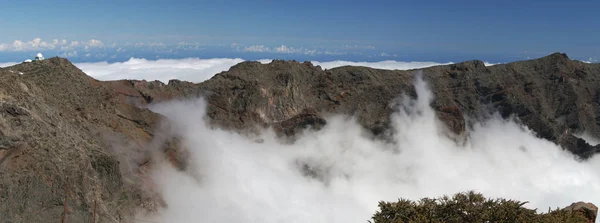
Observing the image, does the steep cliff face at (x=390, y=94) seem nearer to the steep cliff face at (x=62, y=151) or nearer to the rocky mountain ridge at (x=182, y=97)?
the rocky mountain ridge at (x=182, y=97)

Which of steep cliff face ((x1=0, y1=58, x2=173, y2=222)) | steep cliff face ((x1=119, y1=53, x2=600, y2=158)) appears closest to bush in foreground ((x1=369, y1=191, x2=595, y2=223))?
steep cliff face ((x1=0, y1=58, x2=173, y2=222))

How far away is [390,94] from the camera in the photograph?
499 ft

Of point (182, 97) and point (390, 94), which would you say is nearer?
point (182, 97)

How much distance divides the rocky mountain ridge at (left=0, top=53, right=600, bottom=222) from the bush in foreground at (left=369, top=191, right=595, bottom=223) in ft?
82.0

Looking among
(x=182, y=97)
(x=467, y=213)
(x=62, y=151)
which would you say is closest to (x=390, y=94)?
(x=182, y=97)

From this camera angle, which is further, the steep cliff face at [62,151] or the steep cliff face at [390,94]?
the steep cliff face at [390,94]

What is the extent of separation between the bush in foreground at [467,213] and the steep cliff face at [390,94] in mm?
73841

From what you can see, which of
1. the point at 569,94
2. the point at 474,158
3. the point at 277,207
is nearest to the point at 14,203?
the point at 277,207

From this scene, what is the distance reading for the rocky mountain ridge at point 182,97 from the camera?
4572cm

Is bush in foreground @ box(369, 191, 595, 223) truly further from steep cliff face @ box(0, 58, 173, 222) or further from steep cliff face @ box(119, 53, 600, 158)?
steep cliff face @ box(119, 53, 600, 158)

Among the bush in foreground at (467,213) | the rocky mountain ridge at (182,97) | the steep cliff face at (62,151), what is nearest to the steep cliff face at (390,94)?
the rocky mountain ridge at (182,97)

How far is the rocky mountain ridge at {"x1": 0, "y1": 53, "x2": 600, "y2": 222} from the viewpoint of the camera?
1800 inches

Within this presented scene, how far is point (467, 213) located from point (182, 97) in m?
91.4

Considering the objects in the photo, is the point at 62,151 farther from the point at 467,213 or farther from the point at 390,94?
the point at 390,94
